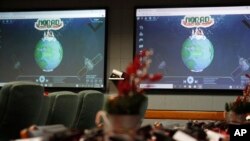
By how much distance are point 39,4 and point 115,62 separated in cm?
135

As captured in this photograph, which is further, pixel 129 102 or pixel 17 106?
pixel 17 106

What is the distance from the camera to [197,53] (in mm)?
5105

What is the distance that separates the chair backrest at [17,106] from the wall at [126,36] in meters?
2.86

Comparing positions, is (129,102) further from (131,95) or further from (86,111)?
(86,111)

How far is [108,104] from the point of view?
142 cm

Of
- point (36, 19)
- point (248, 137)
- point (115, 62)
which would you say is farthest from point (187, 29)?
point (248, 137)

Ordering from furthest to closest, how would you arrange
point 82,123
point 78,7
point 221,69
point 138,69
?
1. point 78,7
2. point 221,69
3. point 82,123
4. point 138,69

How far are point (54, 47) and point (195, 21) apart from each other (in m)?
1.92

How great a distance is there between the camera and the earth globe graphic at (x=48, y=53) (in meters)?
5.43

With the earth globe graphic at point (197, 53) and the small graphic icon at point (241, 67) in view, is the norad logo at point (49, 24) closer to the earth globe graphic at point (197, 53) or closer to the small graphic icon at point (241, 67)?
the earth globe graphic at point (197, 53)

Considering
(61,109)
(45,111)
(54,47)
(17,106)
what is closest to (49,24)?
(54,47)

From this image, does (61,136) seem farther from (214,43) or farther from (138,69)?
(214,43)

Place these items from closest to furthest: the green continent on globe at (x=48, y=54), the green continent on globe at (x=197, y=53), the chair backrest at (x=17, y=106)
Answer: the chair backrest at (x=17, y=106), the green continent on globe at (x=197, y=53), the green continent on globe at (x=48, y=54)

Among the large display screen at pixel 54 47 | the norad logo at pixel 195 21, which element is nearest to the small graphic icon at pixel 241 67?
the norad logo at pixel 195 21
